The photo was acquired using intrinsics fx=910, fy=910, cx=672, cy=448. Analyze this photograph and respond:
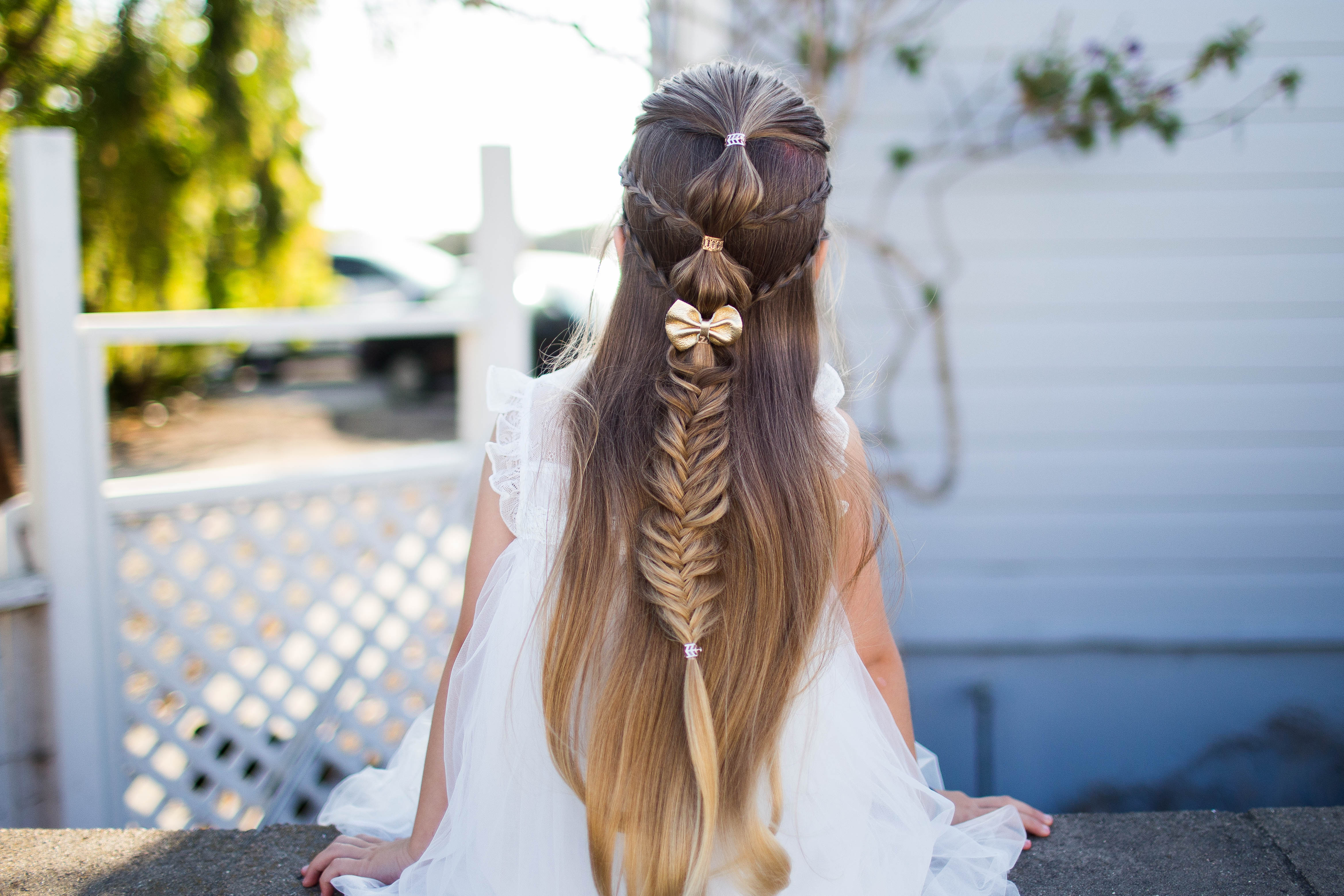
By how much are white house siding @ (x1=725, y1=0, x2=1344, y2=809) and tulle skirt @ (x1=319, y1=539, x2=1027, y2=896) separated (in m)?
1.80

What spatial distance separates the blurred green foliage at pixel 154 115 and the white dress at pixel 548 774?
2428 mm

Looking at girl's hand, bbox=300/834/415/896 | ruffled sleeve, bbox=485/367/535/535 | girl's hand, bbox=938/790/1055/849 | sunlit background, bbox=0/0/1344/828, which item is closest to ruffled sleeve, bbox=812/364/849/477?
ruffled sleeve, bbox=485/367/535/535

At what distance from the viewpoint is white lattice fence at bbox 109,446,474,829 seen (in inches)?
97.0

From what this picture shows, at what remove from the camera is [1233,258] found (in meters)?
3.01

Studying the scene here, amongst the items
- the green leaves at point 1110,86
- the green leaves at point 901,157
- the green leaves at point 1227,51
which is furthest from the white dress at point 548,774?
the green leaves at point 1227,51

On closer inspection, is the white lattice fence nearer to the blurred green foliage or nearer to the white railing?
the white railing

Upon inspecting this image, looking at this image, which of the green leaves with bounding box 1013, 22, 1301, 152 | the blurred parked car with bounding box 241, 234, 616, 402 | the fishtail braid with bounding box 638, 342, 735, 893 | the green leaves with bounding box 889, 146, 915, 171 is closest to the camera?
the fishtail braid with bounding box 638, 342, 735, 893

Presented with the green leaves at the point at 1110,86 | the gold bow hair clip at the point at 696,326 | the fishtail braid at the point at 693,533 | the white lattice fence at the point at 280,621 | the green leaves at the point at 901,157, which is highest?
the green leaves at the point at 1110,86

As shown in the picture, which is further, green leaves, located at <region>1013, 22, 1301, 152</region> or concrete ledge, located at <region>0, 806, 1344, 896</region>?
green leaves, located at <region>1013, 22, 1301, 152</region>

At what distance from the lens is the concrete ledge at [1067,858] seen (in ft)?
4.23

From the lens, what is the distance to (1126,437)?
309 cm

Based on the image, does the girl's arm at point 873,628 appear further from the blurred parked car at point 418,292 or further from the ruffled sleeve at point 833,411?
the blurred parked car at point 418,292

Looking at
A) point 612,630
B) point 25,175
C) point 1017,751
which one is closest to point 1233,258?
point 1017,751

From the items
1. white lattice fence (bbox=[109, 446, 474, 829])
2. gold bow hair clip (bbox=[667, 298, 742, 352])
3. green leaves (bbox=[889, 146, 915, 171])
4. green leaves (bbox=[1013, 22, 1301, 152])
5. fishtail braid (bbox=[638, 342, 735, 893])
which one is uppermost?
green leaves (bbox=[1013, 22, 1301, 152])
